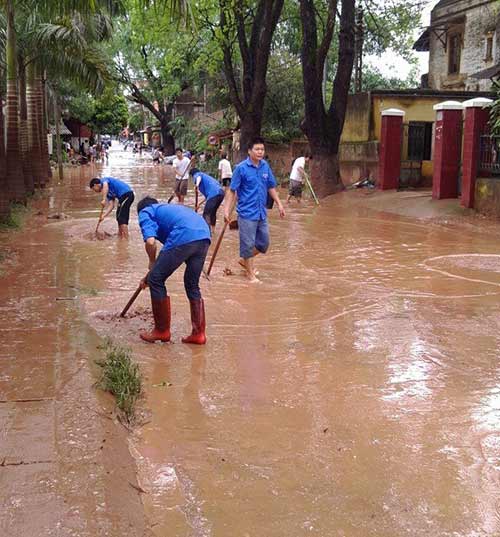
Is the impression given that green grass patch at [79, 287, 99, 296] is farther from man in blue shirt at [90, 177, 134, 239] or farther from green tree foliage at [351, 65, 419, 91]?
Answer: green tree foliage at [351, 65, 419, 91]

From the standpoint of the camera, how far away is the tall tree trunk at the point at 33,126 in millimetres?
22391

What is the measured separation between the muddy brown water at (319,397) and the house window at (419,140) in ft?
38.2

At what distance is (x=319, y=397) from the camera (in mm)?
5141

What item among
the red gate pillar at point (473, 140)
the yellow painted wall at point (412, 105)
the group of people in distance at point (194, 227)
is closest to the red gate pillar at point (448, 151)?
the red gate pillar at point (473, 140)

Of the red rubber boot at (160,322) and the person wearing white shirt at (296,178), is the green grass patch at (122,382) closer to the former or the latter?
the red rubber boot at (160,322)

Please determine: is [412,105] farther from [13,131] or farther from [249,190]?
[249,190]

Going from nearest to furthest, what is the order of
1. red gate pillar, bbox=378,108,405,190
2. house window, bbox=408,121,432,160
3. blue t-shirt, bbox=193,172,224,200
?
blue t-shirt, bbox=193,172,224,200
red gate pillar, bbox=378,108,405,190
house window, bbox=408,121,432,160

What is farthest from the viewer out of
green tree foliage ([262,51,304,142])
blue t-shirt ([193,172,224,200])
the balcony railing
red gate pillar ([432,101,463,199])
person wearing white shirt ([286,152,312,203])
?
green tree foliage ([262,51,304,142])

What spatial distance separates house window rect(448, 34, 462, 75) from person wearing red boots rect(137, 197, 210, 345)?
2635 centimetres

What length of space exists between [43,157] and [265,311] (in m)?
20.6

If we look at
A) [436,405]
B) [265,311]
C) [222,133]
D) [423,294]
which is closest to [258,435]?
[436,405]

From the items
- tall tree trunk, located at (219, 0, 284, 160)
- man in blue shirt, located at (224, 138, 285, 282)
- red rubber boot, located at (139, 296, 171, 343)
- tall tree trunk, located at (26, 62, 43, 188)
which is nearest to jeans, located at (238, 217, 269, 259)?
man in blue shirt, located at (224, 138, 285, 282)

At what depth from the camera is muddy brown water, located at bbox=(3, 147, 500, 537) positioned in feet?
11.8

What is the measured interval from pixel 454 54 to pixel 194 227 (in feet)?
88.3
